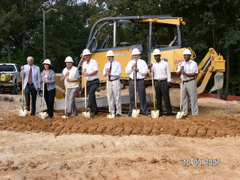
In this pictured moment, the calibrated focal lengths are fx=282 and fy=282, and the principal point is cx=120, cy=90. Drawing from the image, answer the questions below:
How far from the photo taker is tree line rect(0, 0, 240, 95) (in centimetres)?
1701

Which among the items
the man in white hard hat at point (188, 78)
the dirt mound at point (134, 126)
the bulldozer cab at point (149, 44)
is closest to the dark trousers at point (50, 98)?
the dirt mound at point (134, 126)

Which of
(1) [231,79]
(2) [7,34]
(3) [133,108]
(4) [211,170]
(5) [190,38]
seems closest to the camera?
(4) [211,170]

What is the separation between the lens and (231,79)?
778 inches

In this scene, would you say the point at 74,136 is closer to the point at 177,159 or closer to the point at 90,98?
the point at 90,98

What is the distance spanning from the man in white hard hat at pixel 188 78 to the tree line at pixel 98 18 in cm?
854

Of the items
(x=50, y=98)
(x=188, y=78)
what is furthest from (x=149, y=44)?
(x=50, y=98)

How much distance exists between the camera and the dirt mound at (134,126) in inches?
270

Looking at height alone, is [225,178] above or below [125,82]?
below

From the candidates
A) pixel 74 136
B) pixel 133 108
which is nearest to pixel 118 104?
pixel 133 108

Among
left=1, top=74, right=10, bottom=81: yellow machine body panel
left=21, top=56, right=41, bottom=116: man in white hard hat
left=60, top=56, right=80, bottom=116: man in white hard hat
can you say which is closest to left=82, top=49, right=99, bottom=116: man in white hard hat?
left=60, top=56, right=80, bottom=116: man in white hard hat

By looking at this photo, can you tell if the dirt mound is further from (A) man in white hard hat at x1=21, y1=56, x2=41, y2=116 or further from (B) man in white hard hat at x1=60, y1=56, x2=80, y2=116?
(A) man in white hard hat at x1=21, y1=56, x2=41, y2=116

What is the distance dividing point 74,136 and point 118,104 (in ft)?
7.05

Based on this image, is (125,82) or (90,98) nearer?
(90,98)

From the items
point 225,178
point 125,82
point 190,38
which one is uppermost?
point 190,38
